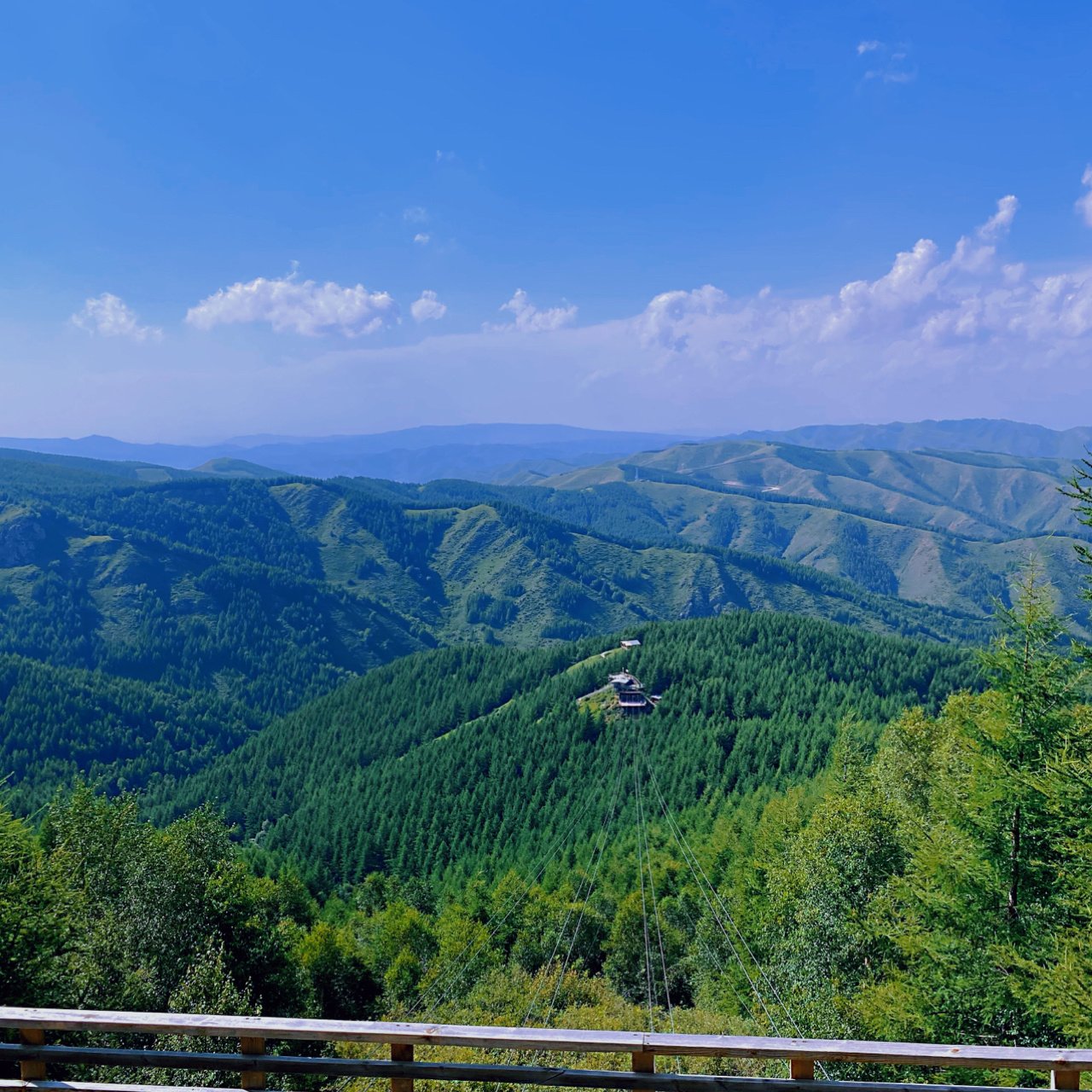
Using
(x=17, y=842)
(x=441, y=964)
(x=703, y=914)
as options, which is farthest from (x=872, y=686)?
(x=17, y=842)

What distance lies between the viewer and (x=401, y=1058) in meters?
6.17

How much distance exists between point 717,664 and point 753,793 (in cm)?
6665

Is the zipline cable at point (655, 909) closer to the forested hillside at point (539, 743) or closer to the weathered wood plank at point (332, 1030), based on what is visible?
the forested hillside at point (539, 743)

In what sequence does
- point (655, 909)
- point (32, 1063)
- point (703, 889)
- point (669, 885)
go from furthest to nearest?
1. point (669, 885)
2. point (703, 889)
3. point (655, 909)
4. point (32, 1063)

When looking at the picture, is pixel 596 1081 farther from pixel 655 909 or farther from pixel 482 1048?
pixel 655 909

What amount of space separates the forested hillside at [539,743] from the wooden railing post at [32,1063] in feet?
319

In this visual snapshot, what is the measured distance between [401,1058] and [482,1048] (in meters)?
0.84

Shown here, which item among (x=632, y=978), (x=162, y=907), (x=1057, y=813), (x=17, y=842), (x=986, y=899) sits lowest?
(x=632, y=978)

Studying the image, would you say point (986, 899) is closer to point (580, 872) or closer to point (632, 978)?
point (632, 978)

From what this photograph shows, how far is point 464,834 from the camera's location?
11912cm

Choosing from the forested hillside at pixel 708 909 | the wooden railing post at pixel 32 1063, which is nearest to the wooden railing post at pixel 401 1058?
the wooden railing post at pixel 32 1063

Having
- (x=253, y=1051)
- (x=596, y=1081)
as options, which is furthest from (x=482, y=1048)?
(x=253, y=1051)

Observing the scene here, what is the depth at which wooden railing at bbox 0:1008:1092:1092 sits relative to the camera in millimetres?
5707

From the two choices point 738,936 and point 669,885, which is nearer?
point 738,936
